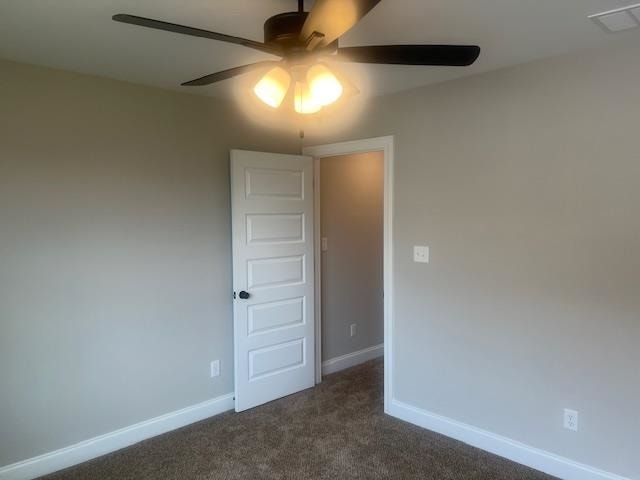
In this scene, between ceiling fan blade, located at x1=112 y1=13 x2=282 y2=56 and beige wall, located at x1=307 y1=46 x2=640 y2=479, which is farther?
beige wall, located at x1=307 y1=46 x2=640 y2=479

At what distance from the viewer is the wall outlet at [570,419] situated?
234cm

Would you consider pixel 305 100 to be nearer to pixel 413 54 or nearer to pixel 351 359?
pixel 413 54

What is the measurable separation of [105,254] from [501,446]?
274cm

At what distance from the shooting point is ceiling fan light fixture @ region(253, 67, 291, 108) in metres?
1.70

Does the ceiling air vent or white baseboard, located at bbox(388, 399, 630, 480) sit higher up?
the ceiling air vent

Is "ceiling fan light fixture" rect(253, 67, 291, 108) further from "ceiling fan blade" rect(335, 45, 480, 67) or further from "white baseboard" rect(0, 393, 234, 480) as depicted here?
"white baseboard" rect(0, 393, 234, 480)

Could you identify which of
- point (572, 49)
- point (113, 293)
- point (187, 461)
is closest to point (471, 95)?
point (572, 49)

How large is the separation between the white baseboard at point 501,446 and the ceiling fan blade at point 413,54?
87.8 inches

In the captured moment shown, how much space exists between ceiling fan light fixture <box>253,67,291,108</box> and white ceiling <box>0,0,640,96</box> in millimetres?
283

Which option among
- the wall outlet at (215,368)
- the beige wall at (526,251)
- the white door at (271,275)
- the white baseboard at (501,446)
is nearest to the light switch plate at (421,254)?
the beige wall at (526,251)

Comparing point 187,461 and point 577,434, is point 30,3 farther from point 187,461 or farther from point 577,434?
point 577,434

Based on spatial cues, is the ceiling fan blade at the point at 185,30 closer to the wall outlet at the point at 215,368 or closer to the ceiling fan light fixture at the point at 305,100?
the ceiling fan light fixture at the point at 305,100

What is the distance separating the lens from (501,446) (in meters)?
2.62

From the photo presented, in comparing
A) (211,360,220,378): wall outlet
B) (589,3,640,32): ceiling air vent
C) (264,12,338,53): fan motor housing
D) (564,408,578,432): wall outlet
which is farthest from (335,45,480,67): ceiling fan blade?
(211,360,220,378): wall outlet
